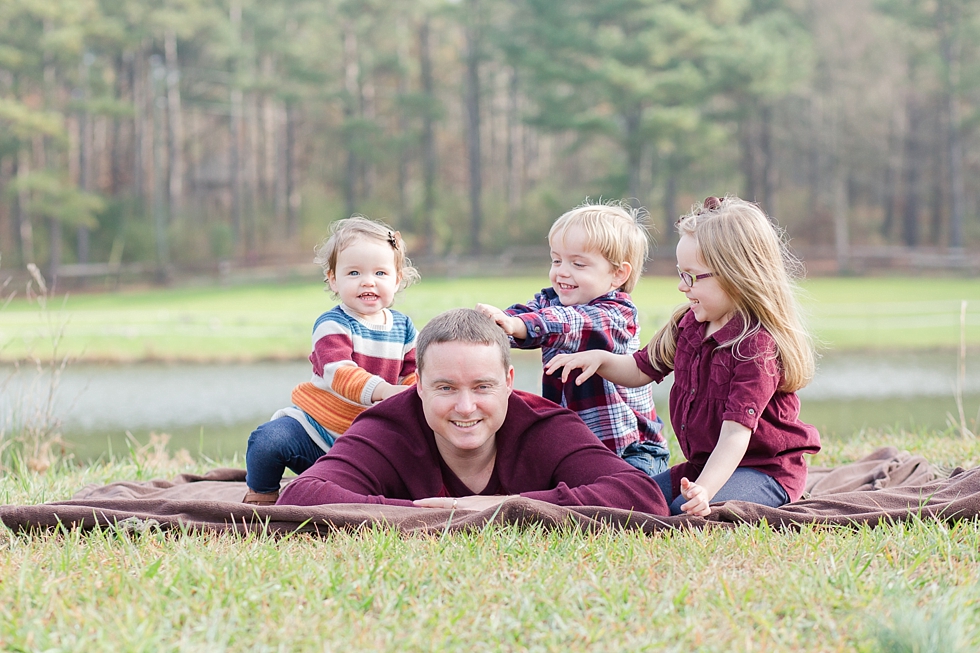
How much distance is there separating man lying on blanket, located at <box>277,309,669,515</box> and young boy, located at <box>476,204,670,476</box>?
1.51 ft

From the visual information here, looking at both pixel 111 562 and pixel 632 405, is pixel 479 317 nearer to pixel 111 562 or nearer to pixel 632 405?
pixel 632 405

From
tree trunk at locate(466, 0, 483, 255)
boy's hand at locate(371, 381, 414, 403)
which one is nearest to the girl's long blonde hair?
boy's hand at locate(371, 381, 414, 403)

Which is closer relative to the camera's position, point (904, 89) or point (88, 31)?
point (88, 31)

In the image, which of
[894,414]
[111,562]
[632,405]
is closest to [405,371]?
[632,405]

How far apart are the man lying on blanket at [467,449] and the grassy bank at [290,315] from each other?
8.03 meters

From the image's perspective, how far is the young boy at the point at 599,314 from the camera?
3.84 meters

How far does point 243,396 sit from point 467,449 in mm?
9708

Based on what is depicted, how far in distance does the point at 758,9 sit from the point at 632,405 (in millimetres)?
33519

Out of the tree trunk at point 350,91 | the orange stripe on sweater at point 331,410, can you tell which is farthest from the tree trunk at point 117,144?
the orange stripe on sweater at point 331,410

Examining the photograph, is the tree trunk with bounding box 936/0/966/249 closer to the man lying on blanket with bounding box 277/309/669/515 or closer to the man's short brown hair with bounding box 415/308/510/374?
the man lying on blanket with bounding box 277/309/669/515

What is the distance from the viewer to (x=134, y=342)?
16234 millimetres

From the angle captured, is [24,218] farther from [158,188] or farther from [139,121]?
[139,121]

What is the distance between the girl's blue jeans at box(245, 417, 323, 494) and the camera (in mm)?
3814

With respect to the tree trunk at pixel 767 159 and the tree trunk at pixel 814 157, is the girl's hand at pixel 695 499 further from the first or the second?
the tree trunk at pixel 814 157
